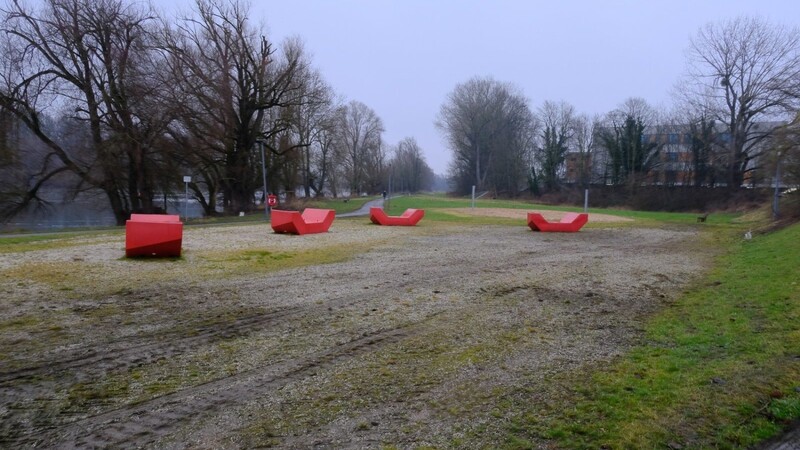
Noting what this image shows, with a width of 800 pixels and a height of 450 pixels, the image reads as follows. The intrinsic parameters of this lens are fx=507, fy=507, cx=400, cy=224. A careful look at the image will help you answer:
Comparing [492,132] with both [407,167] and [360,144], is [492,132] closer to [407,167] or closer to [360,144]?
[360,144]

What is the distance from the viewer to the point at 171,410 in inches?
140

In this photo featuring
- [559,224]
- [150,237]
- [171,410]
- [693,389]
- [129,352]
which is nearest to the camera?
[171,410]

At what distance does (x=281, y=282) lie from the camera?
856 cm

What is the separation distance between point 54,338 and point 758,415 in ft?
20.1

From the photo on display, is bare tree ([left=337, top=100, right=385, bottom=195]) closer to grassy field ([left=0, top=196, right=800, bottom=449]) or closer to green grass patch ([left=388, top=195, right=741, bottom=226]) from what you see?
green grass patch ([left=388, top=195, right=741, bottom=226])

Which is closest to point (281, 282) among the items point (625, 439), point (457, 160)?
point (625, 439)

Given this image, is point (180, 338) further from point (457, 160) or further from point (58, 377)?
point (457, 160)

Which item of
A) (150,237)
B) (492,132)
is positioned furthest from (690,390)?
(492,132)

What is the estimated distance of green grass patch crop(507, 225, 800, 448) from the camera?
10.5 feet

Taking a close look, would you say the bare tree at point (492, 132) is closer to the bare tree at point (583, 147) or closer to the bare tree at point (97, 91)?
the bare tree at point (583, 147)

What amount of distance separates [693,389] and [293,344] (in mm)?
3559

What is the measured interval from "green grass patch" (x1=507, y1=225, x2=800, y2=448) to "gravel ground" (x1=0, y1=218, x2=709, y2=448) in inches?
10.7

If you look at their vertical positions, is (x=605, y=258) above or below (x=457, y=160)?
below

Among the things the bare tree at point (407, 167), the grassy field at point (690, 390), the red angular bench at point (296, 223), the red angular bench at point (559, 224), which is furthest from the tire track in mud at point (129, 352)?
the bare tree at point (407, 167)
